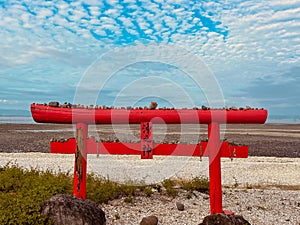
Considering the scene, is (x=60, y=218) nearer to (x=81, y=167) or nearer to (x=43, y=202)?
(x=43, y=202)

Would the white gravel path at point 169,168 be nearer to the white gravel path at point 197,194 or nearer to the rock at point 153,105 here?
the white gravel path at point 197,194

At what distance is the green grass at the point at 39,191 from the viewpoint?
18.6 feet

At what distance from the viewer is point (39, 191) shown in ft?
22.5

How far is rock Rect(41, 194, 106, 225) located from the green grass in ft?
0.48

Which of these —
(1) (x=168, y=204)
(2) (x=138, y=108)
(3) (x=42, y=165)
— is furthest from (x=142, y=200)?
(3) (x=42, y=165)

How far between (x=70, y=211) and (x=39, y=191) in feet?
4.72

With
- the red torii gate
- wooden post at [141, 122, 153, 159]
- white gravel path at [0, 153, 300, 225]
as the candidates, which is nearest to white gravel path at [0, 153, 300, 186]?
white gravel path at [0, 153, 300, 225]

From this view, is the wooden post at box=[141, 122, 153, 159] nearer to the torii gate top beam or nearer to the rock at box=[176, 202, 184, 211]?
the rock at box=[176, 202, 184, 211]

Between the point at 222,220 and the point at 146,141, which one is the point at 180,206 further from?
the point at 146,141

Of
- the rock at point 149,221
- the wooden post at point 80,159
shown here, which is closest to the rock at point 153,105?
the wooden post at point 80,159

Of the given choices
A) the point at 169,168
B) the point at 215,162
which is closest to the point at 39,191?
the point at 215,162

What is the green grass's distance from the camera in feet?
18.6

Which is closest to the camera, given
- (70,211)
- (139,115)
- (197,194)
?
(70,211)

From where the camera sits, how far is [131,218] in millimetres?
7051
